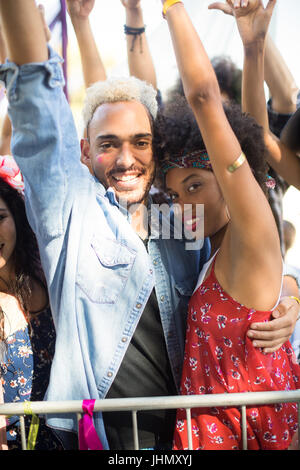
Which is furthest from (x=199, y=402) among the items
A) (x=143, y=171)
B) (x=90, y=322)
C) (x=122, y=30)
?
(x=122, y=30)

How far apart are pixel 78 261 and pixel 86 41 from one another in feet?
4.56

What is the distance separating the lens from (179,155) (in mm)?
1651

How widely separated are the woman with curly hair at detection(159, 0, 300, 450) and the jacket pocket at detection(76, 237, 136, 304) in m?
0.26

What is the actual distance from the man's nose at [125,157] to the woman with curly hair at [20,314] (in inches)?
16.7

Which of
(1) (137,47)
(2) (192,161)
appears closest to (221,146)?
(2) (192,161)

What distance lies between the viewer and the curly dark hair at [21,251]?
5.78ft

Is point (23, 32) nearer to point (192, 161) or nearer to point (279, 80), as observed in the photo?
point (192, 161)

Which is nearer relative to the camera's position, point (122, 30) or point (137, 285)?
point (137, 285)

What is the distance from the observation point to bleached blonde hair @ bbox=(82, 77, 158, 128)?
1.86m

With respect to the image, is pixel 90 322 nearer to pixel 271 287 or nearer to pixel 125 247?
pixel 125 247

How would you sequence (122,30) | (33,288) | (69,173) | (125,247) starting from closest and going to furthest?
(69,173), (125,247), (33,288), (122,30)

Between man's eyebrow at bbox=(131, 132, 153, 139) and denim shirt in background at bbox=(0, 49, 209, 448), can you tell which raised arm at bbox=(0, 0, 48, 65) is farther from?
man's eyebrow at bbox=(131, 132, 153, 139)

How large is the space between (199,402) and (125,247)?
600mm

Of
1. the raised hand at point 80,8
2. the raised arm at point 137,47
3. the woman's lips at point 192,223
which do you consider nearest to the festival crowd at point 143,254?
the woman's lips at point 192,223
